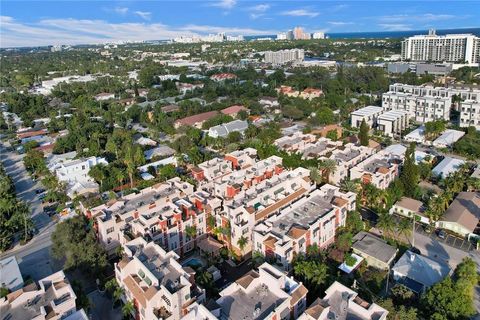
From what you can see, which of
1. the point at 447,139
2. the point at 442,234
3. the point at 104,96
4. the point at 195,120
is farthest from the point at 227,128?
the point at 104,96

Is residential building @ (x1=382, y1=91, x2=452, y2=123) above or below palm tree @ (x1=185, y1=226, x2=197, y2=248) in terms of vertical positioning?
above

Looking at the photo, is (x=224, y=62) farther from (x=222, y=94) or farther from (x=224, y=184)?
(x=224, y=184)

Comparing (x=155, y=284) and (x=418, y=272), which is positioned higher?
(x=155, y=284)

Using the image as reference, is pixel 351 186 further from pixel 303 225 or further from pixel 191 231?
pixel 191 231

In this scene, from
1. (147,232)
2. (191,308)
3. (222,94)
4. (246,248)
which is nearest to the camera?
(191,308)

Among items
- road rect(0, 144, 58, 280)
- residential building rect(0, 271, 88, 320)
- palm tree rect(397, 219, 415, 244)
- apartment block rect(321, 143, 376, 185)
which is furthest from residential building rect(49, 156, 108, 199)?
palm tree rect(397, 219, 415, 244)

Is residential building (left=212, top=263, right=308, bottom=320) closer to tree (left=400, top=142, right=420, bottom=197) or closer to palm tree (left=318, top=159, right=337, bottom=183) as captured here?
palm tree (left=318, top=159, right=337, bottom=183)

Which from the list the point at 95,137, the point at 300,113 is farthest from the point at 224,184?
the point at 300,113
